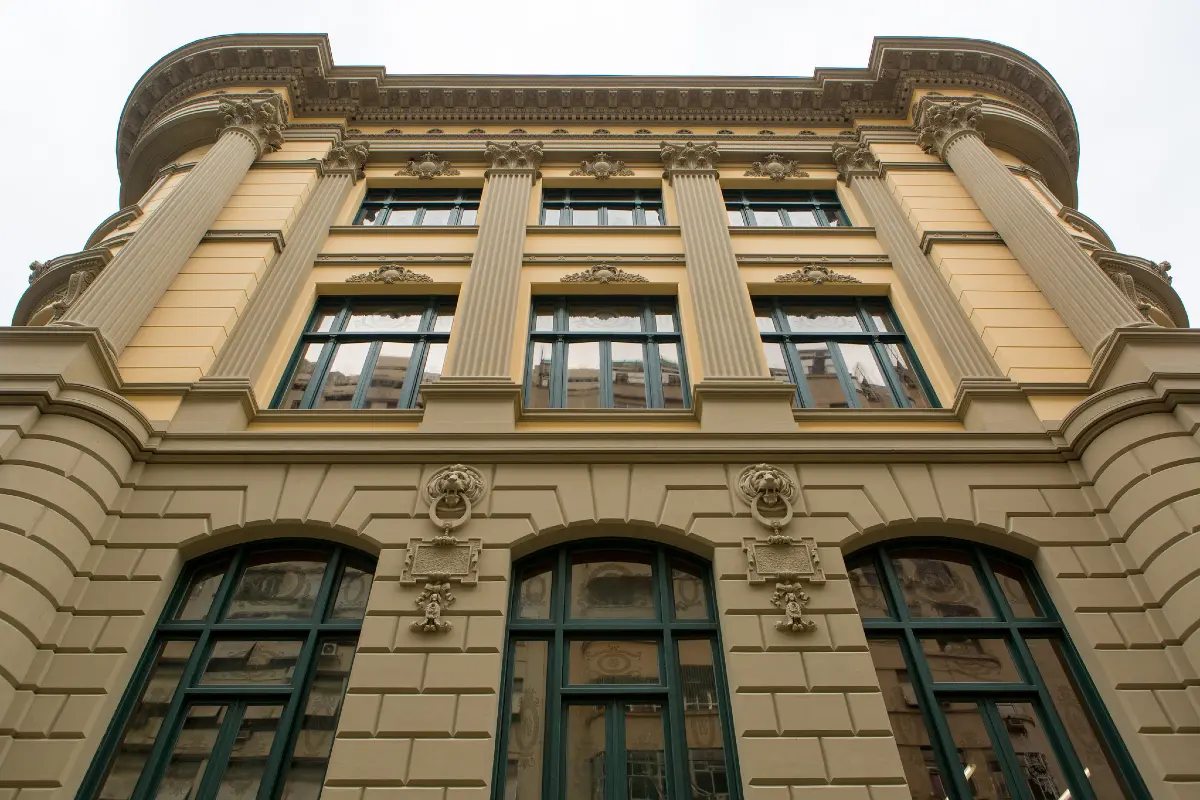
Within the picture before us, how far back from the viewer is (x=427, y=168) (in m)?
18.0

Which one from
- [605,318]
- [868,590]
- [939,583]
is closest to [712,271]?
[605,318]

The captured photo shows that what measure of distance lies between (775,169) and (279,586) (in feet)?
44.9

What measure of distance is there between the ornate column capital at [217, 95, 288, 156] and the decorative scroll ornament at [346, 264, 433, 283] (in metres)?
5.28

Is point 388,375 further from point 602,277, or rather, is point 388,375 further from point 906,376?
point 906,376

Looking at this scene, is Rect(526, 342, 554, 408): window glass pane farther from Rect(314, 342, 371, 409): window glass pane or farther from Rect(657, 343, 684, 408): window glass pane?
Rect(314, 342, 371, 409): window glass pane

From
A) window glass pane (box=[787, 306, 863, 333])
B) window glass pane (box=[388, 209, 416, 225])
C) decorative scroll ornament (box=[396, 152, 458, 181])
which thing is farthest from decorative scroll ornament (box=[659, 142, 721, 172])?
window glass pane (box=[388, 209, 416, 225])

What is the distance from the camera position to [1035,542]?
9.07 meters

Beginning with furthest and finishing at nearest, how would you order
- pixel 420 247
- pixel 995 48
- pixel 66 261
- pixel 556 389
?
pixel 995 48, pixel 420 247, pixel 66 261, pixel 556 389

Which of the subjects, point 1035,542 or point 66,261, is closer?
point 1035,542

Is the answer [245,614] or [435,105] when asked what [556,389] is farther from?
[435,105]

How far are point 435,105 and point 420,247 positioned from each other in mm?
6595

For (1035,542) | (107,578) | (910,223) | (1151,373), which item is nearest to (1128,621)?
(1035,542)

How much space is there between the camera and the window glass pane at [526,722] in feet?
24.6

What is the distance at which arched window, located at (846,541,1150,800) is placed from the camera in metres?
7.55
